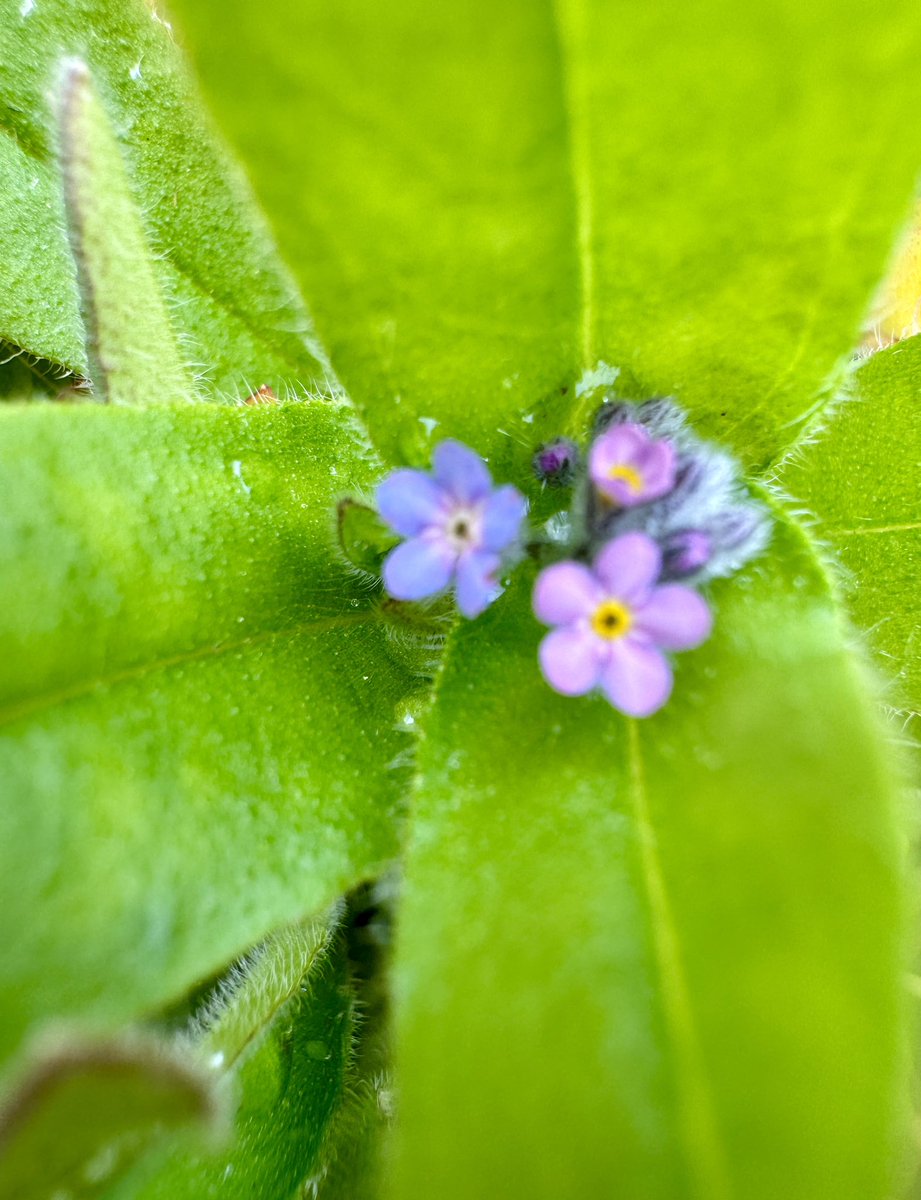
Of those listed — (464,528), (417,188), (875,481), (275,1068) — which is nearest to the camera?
(417,188)

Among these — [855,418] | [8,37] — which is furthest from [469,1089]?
[8,37]

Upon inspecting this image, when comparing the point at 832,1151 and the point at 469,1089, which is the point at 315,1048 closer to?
the point at 469,1089

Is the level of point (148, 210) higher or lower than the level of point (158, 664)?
higher

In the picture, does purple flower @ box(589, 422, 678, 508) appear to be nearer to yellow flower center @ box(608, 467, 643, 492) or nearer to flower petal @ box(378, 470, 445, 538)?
yellow flower center @ box(608, 467, 643, 492)

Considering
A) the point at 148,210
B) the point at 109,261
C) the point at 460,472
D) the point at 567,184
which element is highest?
the point at 148,210

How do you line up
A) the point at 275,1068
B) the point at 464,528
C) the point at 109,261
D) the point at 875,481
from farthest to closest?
the point at 875,481
the point at 275,1068
the point at 109,261
the point at 464,528

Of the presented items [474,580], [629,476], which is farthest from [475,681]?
[629,476]

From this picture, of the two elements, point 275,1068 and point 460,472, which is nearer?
point 460,472

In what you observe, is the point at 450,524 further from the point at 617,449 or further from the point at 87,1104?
the point at 87,1104
